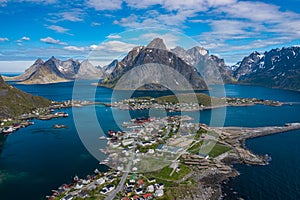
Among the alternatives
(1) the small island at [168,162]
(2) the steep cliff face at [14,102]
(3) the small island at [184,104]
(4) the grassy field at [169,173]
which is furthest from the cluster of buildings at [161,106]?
(4) the grassy field at [169,173]

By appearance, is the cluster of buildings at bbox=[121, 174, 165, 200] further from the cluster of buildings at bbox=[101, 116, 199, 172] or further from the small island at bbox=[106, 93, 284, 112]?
the small island at bbox=[106, 93, 284, 112]

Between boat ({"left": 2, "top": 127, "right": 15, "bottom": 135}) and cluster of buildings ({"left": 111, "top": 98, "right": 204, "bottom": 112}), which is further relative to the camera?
cluster of buildings ({"left": 111, "top": 98, "right": 204, "bottom": 112})

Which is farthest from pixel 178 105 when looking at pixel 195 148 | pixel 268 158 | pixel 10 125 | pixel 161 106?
pixel 268 158

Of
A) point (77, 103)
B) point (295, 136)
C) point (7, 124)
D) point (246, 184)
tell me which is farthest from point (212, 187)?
point (77, 103)

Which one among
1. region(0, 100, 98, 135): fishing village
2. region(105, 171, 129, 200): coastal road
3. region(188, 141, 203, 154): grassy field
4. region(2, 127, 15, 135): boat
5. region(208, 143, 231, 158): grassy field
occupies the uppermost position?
region(0, 100, 98, 135): fishing village

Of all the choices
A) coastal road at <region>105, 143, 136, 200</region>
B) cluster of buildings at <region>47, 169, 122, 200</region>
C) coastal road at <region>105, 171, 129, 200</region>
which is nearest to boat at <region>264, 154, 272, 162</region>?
coastal road at <region>105, 143, 136, 200</region>

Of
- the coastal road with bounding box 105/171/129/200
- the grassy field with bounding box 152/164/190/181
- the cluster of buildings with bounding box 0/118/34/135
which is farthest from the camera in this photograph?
the cluster of buildings with bounding box 0/118/34/135

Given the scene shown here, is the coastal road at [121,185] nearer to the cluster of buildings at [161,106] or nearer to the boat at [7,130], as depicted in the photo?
the boat at [7,130]

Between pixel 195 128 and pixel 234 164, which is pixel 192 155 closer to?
pixel 234 164

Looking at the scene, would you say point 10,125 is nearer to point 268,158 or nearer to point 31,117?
point 31,117
